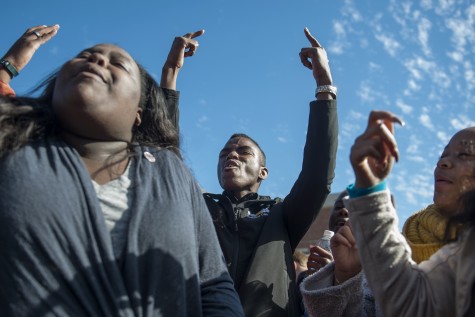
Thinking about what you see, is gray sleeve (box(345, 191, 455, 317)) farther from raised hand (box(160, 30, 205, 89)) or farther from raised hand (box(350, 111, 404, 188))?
raised hand (box(160, 30, 205, 89))

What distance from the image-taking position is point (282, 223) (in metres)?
3.13

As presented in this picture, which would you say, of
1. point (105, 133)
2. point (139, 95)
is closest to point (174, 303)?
point (105, 133)

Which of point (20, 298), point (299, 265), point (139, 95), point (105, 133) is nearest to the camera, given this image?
point (20, 298)

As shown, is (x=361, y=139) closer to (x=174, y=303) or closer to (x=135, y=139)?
(x=174, y=303)

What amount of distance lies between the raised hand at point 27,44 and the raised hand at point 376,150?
1.93 m

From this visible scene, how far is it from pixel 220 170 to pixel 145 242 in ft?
7.05

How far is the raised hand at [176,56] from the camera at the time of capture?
10.2 ft

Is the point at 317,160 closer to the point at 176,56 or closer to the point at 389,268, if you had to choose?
the point at 176,56

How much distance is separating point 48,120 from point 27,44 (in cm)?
141

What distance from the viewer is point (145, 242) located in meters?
1.79

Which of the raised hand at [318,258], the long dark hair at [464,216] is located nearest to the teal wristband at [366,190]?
the long dark hair at [464,216]

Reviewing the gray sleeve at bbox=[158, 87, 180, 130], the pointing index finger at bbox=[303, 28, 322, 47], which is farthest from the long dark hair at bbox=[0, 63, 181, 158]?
the pointing index finger at bbox=[303, 28, 322, 47]

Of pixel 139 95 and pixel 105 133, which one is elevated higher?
pixel 139 95

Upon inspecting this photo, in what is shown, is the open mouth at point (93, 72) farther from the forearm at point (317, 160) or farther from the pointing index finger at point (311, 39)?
the pointing index finger at point (311, 39)
